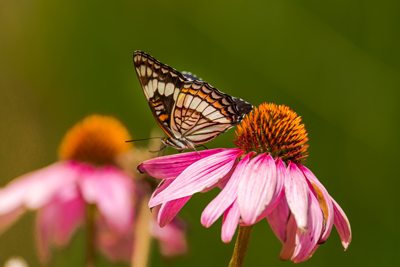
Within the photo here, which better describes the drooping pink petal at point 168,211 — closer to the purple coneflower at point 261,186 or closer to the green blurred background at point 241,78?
the purple coneflower at point 261,186

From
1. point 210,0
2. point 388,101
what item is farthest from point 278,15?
point 388,101

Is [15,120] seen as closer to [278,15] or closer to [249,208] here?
[278,15]

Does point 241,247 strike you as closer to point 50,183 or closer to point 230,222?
point 230,222

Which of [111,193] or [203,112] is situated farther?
[111,193]

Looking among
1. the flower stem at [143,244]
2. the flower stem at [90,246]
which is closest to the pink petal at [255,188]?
the flower stem at [143,244]

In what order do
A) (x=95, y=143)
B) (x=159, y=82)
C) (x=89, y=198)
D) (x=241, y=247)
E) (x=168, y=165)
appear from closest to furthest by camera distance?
(x=241, y=247) < (x=168, y=165) < (x=159, y=82) < (x=89, y=198) < (x=95, y=143)

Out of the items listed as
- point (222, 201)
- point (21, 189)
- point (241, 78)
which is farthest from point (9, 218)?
point (241, 78)
